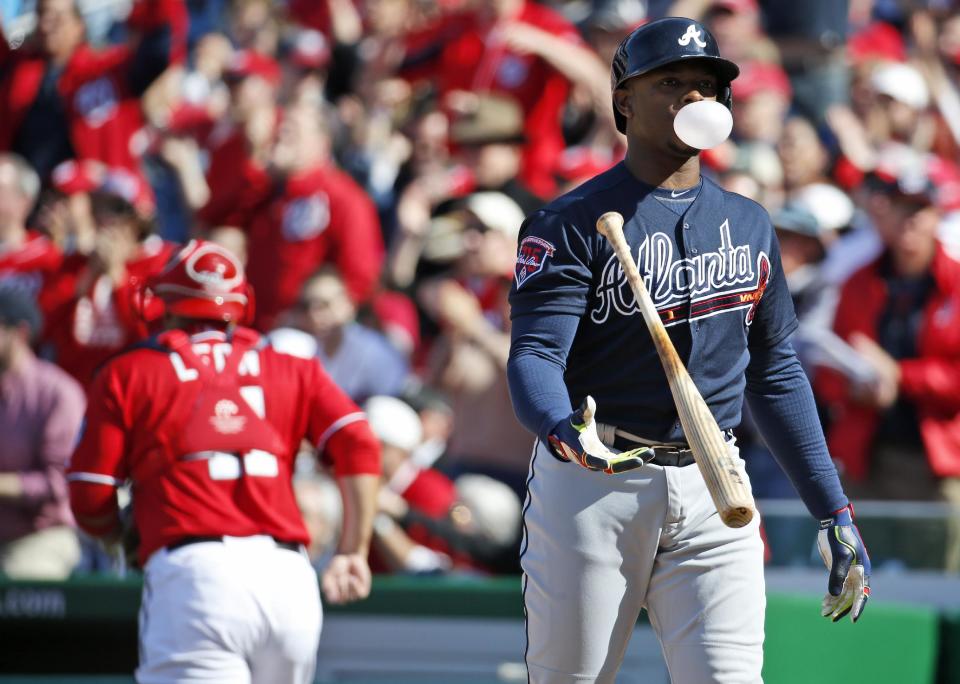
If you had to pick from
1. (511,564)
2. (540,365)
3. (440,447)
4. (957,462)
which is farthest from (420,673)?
(540,365)

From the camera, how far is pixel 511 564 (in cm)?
622

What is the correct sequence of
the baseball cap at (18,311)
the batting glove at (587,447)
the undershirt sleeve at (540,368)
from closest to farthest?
the batting glove at (587,447), the undershirt sleeve at (540,368), the baseball cap at (18,311)

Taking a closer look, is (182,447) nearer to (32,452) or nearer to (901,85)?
(32,452)

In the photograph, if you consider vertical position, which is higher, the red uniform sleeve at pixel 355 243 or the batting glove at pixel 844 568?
the red uniform sleeve at pixel 355 243

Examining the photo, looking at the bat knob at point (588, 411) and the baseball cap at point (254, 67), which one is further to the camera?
the baseball cap at point (254, 67)

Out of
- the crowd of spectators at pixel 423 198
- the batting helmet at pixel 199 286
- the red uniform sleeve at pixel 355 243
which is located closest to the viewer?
the batting helmet at pixel 199 286

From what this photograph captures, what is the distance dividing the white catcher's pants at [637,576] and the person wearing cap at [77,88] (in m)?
7.03

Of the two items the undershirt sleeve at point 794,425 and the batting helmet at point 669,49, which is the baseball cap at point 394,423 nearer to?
the undershirt sleeve at point 794,425

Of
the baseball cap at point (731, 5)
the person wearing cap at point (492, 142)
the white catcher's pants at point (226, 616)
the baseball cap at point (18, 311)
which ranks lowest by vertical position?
the white catcher's pants at point (226, 616)

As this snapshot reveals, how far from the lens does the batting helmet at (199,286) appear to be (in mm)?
4449

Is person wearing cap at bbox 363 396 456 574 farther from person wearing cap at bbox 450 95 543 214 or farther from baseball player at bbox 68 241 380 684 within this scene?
baseball player at bbox 68 241 380 684

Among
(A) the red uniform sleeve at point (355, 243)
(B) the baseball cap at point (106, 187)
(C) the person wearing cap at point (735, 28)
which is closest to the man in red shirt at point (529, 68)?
(C) the person wearing cap at point (735, 28)

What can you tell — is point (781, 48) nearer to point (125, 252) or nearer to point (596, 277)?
point (125, 252)

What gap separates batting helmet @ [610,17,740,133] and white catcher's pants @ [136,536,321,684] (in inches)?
71.7
